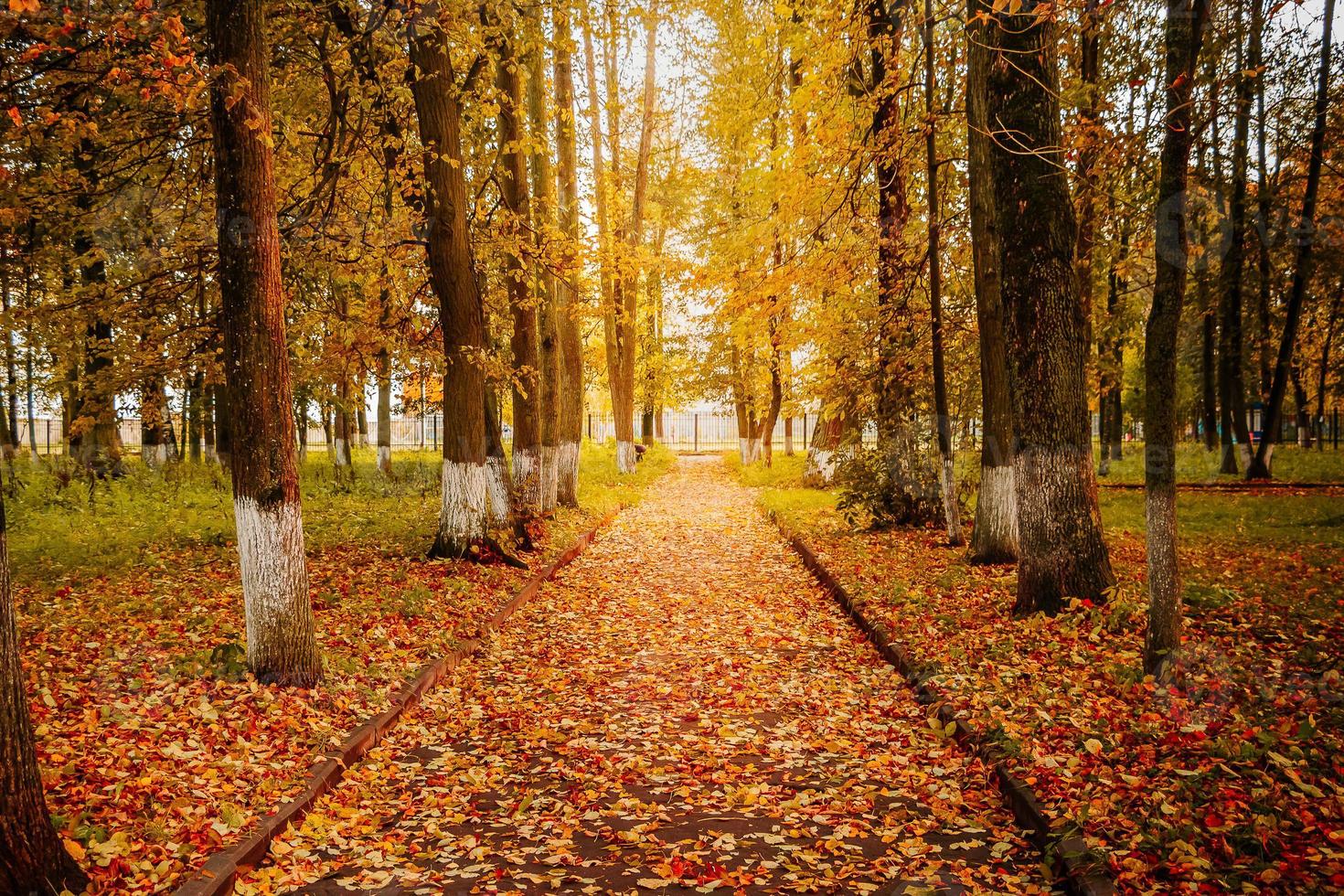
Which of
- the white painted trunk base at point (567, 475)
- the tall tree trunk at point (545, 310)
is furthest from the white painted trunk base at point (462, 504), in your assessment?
the white painted trunk base at point (567, 475)

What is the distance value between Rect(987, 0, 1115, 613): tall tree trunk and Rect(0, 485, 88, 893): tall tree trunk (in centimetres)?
671

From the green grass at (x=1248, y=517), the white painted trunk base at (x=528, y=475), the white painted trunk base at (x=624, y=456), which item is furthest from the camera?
the white painted trunk base at (x=624, y=456)

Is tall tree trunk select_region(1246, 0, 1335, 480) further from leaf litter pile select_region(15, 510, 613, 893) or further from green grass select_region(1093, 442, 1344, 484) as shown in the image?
leaf litter pile select_region(15, 510, 613, 893)

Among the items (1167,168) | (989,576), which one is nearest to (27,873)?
(1167,168)

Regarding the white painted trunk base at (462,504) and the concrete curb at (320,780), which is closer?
the concrete curb at (320,780)

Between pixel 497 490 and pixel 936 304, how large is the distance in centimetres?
660

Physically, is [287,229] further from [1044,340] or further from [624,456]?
[624,456]

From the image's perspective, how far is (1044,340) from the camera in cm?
646

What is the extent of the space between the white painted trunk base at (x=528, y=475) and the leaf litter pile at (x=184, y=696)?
12.0ft

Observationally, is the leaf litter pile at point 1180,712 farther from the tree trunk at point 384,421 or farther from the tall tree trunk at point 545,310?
the tree trunk at point 384,421

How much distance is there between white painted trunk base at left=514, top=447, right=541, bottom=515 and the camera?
40.7 ft

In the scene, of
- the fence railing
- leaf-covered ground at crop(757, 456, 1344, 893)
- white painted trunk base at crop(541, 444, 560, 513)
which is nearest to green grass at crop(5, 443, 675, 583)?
white painted trunk base at crop(541, 444, 560, 513)

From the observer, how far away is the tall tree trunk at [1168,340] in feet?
15.2

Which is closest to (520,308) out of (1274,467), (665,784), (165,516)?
(165,516)
